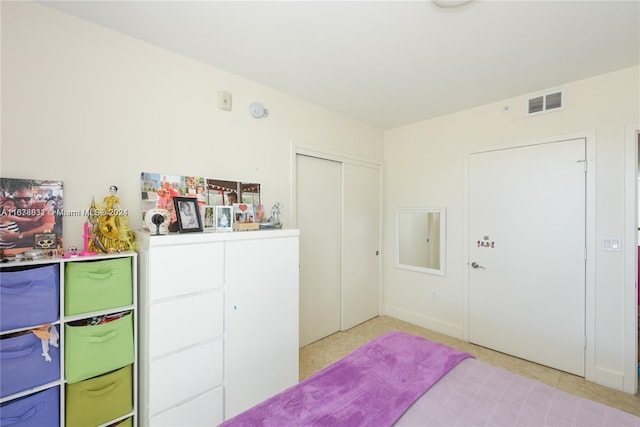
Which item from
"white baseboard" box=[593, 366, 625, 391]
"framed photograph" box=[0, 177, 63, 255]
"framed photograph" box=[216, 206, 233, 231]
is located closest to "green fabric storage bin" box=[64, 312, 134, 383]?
"framed photograph" box=[0, 177, 63, 255]

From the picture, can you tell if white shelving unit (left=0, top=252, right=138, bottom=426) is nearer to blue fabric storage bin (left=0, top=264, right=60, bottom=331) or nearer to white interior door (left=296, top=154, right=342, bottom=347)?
blue fabric storage bin (left=0, top=264, right=60, bottom=331)

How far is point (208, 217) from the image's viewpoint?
2.14 meters

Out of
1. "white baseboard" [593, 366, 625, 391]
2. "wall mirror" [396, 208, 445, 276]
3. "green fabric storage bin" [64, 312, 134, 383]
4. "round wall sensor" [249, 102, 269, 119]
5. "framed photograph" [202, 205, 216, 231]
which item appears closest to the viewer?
"green fabric storage bin" [64, 312, 134, 383]

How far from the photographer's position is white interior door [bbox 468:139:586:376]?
2.46 meters

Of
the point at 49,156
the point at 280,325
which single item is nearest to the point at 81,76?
the point at 49,156

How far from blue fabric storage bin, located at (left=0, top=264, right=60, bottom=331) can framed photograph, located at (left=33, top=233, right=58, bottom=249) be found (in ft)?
0.63

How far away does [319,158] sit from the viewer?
3.09m

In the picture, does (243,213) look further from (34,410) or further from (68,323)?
(34,410)

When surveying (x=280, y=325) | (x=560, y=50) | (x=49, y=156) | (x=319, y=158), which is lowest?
(x=280, y=325)

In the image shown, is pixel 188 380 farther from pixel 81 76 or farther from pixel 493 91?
pixel 493 91

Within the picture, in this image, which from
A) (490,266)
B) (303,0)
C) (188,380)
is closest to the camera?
(303,0)

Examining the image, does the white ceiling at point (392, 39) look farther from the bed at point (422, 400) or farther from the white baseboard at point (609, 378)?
the white baseboard at point (609, 378)

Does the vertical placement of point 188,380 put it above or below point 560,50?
below

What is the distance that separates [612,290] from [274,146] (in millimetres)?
3101
